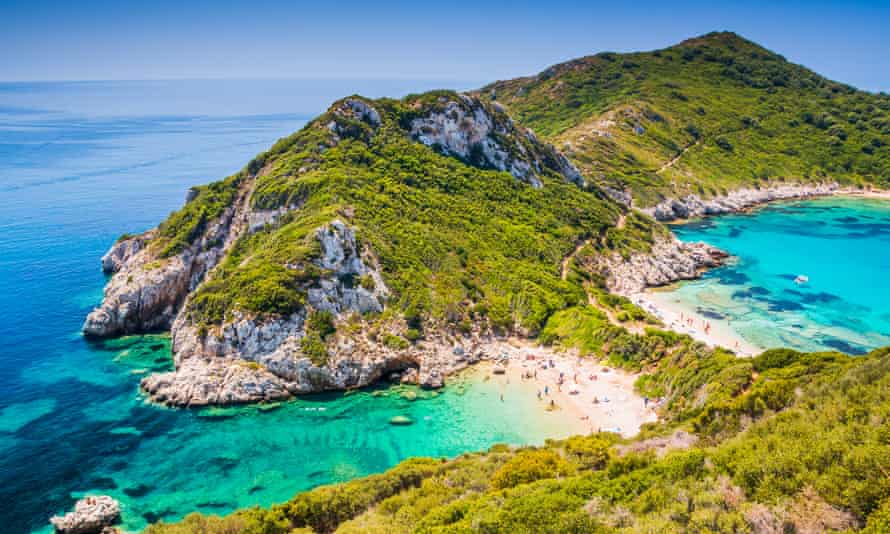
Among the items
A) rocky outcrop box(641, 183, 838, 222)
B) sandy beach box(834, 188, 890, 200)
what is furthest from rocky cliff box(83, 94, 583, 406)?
sandy beach box(834, 188, 890, 200)

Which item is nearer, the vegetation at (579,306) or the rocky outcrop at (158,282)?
the vegetation at (579,306)

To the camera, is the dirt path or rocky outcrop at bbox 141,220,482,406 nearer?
rocky outcrop at bbox 141,220,482,406

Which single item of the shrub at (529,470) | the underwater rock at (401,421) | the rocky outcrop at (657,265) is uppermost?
the rocky outcrop at (657,265)

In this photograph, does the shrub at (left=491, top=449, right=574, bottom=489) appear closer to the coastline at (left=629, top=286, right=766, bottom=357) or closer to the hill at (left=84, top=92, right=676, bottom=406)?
the hill at (left=84, top=92, right=676, bottom=406)

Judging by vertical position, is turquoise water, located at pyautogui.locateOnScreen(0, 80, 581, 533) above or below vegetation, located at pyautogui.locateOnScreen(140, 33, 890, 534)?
below

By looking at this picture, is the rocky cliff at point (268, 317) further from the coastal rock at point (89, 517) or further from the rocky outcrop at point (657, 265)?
the rocky outcrop at point (657, 265)

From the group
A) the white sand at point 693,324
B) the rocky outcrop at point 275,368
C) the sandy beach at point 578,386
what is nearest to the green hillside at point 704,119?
the white sand at point 693,324

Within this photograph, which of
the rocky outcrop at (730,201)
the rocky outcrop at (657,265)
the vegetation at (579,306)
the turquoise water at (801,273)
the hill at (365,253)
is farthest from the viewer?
the rocky outcrop at (730,201)
